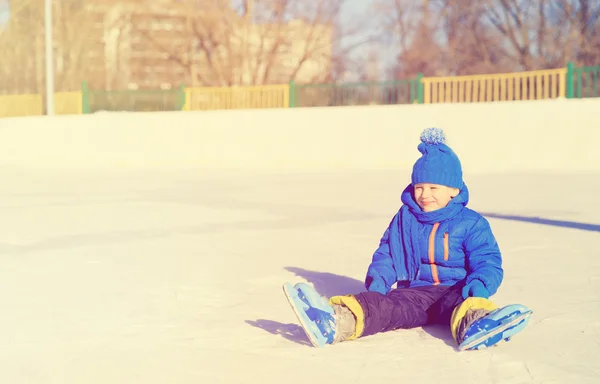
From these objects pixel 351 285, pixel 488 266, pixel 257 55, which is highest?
pixel 257 55

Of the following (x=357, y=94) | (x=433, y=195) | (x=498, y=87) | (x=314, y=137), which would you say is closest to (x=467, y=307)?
(x=433, y=195)

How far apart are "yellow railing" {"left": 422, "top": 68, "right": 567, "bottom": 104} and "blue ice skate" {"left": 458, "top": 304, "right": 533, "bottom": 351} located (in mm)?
13164

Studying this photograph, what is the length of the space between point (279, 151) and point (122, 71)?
24.5 meters

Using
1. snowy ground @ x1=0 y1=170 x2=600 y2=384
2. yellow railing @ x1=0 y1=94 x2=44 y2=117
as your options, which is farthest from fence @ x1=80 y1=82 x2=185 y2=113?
snowy ground @ x1=0 y1=170 x2=600 y2=384

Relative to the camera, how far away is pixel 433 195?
346 cm

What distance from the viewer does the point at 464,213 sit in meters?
3.46

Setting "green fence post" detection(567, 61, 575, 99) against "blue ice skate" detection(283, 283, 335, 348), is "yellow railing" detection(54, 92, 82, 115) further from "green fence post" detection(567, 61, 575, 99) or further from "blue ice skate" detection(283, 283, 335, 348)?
"blue ice skate" detection(283, 283, 335, 348)

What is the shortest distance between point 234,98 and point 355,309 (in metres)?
17.7

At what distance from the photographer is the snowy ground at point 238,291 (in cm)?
282

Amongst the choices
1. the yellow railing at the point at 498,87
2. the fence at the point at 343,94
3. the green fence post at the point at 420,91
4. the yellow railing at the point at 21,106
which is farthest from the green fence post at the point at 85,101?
the yellow railing at the point at 498,87

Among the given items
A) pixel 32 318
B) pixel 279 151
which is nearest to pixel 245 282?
pixel 32 318

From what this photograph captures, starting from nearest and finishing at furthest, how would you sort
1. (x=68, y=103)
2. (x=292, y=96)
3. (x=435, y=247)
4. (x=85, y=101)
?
(x=435, y=247) < (x=292, y=96) < (x=85, y=101) < (x=68, y=103)

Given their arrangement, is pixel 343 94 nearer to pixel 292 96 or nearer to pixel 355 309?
pixel 292 96

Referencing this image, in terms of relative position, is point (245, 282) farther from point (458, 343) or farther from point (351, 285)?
point (458, 343)
